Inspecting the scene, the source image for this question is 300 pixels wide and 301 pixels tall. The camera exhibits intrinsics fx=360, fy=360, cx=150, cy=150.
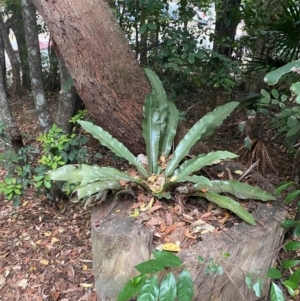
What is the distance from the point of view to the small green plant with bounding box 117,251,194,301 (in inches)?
62.1

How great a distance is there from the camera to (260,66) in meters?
3.45

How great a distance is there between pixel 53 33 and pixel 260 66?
2.01 m

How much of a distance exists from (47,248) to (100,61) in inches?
63.9

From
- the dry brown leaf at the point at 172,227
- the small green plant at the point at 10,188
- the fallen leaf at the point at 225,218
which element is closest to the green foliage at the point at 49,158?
the small green plant at the point at 10,188

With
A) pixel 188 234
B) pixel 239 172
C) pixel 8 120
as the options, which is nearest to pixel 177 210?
pixel 188 234

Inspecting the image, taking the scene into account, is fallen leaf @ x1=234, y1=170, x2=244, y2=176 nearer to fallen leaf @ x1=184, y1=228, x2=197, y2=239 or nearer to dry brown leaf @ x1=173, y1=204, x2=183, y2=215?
dry brown leaf @ x1=173, y1=204, x2=183, y2=215

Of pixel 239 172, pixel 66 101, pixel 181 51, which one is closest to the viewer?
pixel 239 172

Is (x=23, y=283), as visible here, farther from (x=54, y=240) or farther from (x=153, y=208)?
(x=153, y=208)

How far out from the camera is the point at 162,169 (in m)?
2.42

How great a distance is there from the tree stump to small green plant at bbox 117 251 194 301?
0.21 metres

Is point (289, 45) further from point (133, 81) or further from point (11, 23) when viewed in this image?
point (11, 23)

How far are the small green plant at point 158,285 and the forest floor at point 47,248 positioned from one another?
3.36 feet

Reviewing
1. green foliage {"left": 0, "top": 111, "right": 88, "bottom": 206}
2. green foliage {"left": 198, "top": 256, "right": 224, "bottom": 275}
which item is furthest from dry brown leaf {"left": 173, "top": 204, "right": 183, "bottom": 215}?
green foliage {"left": 0, "top": 111, "right": 88, "bottom": 206}

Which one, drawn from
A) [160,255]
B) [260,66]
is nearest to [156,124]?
[160,255]
